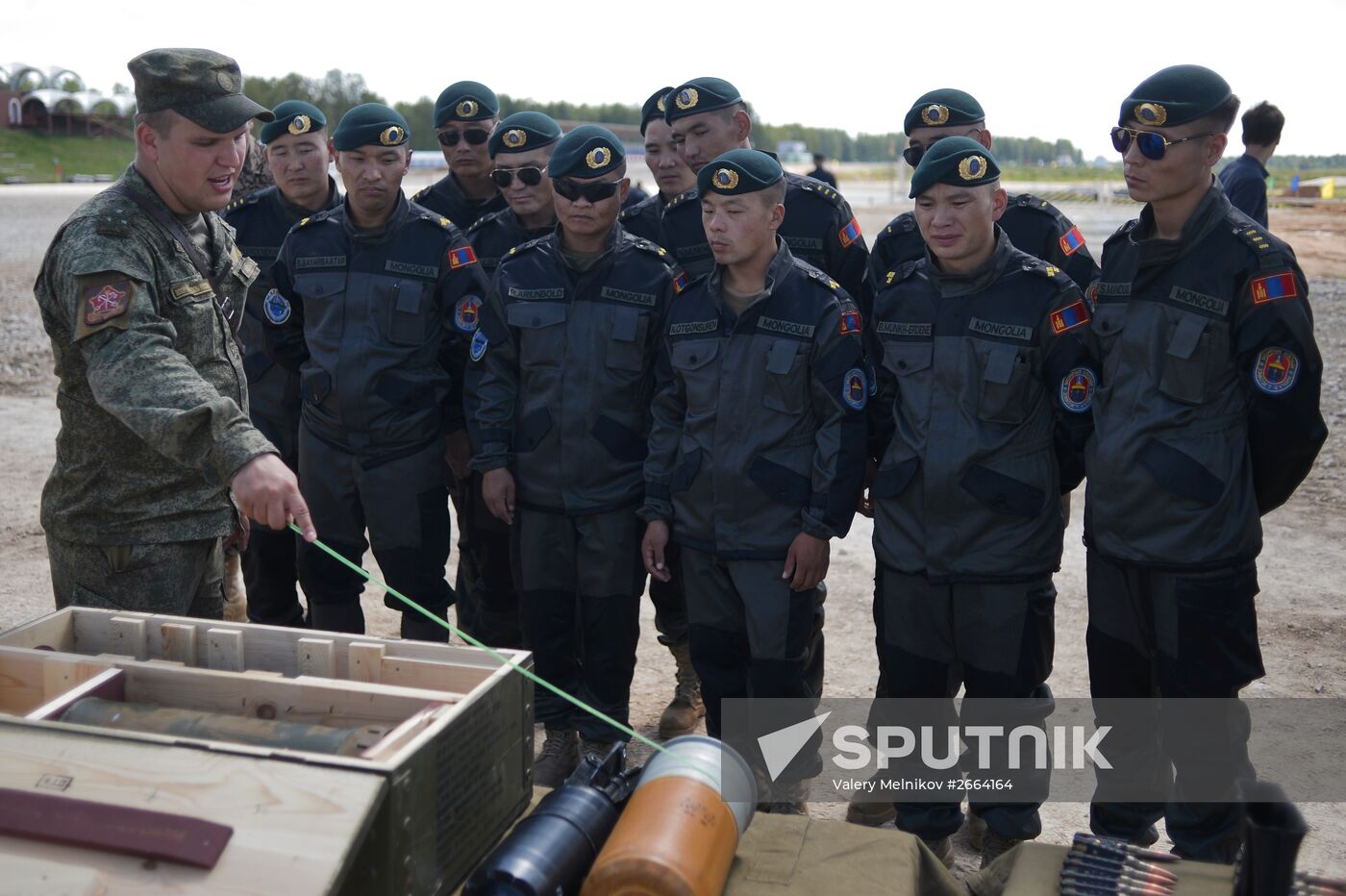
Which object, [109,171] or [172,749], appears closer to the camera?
[172,749]

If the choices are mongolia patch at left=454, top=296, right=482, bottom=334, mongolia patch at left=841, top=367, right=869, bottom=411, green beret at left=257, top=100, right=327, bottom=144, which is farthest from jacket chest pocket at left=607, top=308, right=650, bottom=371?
green beret at left=257, top=100, right=327, bottom=144

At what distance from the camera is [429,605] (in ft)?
16.5

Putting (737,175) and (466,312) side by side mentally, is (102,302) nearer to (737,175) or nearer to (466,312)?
(466,312)

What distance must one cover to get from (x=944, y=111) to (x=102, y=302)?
3.44 metres

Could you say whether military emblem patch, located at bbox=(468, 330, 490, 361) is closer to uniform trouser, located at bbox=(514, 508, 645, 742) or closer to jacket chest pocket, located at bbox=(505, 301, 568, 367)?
jacket chest pocket, located at bbox=(505, 301, 568, 367)

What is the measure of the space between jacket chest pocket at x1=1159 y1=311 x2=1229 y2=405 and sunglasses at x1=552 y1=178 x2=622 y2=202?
205 cm

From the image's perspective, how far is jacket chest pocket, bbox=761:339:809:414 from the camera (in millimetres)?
3961

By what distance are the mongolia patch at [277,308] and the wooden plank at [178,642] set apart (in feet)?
7.82

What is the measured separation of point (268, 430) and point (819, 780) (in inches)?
116

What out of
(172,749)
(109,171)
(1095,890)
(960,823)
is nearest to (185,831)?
(172,749)

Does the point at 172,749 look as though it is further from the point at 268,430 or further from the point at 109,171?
the point at 109,171

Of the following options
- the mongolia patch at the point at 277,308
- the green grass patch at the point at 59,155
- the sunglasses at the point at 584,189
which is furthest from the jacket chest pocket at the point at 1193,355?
the green grass patch at the point at 59,155

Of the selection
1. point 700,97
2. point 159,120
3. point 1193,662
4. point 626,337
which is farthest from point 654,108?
point 1193,662

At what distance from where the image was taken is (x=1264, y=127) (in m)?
8.83
